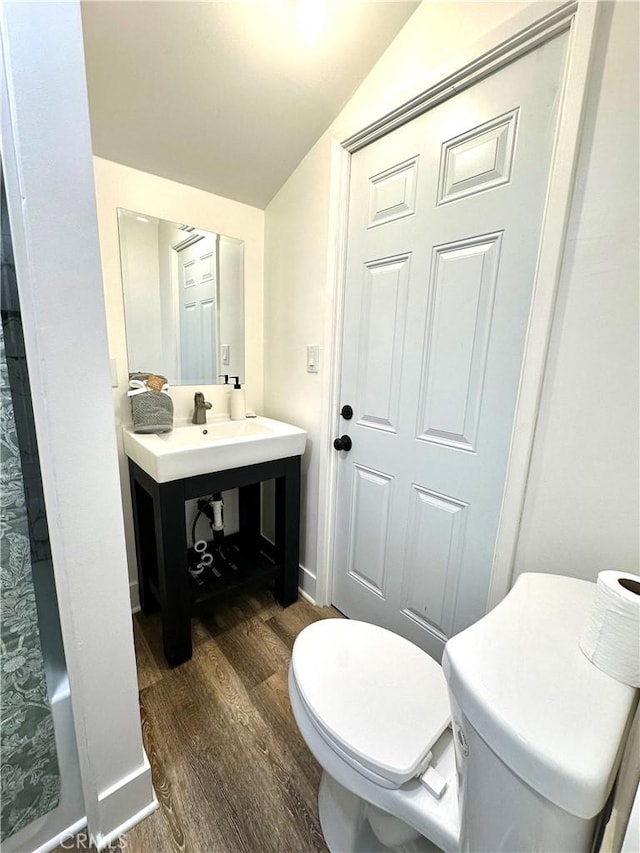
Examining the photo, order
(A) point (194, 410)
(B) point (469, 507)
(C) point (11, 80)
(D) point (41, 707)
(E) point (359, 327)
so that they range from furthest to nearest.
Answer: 1. (A) point (194, 410)
2. (E) point (359, 327)
3. (B) point (469, 507)
4. (D) point (41, 707)
5. (C) point (11, 80)

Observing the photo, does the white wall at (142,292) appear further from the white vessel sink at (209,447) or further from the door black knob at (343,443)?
the door black knob at (343,443)

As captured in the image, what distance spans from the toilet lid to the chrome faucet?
109cm

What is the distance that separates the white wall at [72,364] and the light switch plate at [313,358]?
0.94 m

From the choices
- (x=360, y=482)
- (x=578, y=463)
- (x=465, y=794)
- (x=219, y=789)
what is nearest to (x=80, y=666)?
Result: (x=219, y=789)

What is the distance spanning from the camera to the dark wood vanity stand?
126 cm

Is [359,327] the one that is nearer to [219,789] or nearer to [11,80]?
[11,80]

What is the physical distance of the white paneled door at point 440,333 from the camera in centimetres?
93

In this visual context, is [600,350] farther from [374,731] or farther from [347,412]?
[374,731]

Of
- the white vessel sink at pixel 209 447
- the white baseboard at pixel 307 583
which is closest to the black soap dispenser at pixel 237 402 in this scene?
the white vessel sink at pixel 209 447

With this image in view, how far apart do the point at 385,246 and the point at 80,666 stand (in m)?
1.50

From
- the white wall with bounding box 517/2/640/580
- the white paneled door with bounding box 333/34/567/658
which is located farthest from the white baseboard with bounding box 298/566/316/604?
the white wall with bounding box 517/2/640/580

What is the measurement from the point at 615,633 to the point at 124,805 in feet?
4.01

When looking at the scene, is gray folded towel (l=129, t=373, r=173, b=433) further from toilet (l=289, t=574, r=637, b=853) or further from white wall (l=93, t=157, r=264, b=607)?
toilet (l=289, t=574, r=637, b=853)

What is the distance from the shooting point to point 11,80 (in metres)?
0.56
